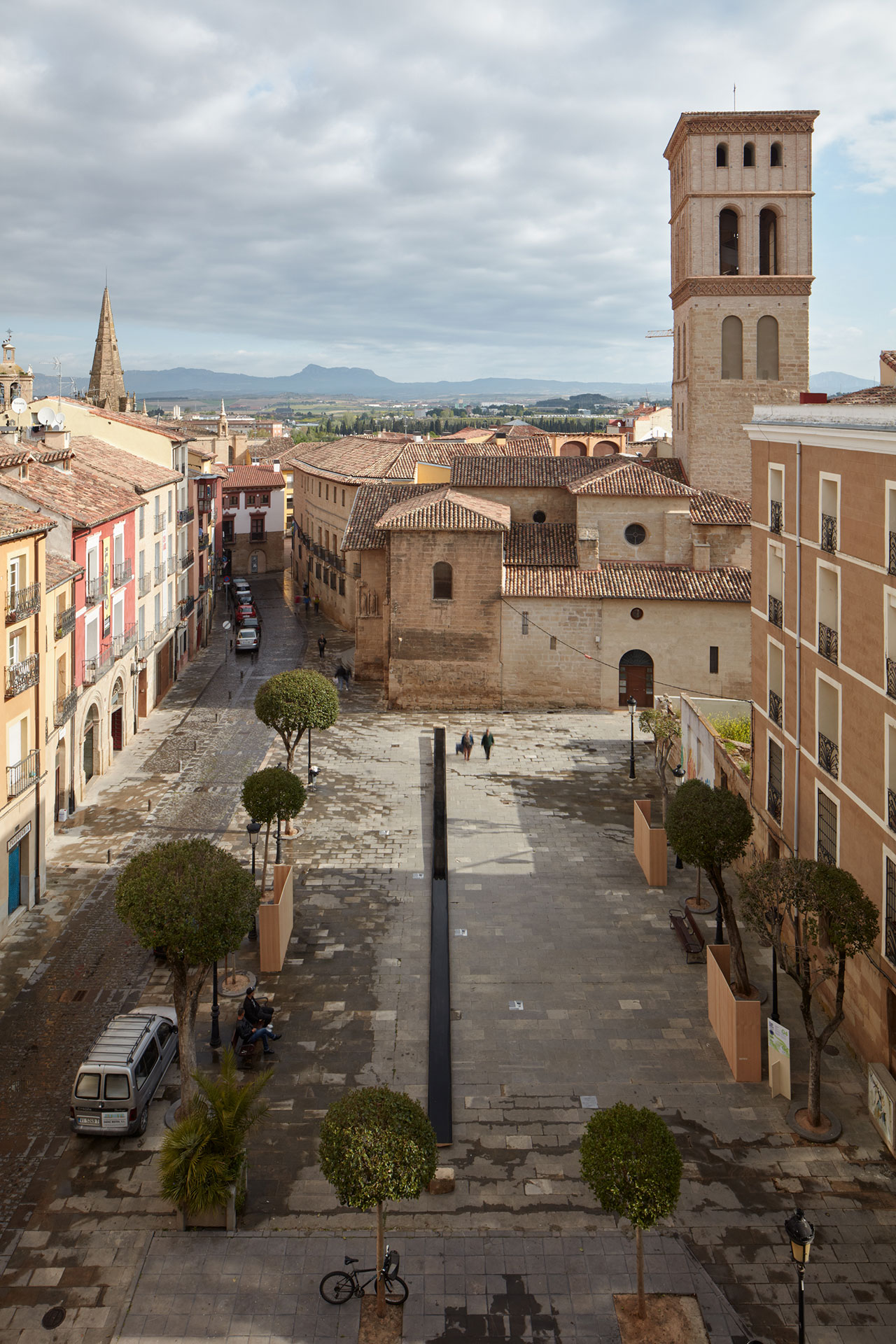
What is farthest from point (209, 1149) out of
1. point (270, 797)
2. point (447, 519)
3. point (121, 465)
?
point (121, 465)

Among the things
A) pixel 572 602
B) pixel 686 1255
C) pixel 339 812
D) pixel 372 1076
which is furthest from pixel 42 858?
pixel 572 602

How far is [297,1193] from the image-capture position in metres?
13.3

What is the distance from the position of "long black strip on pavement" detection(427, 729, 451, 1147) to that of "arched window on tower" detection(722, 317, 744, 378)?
24.1 meters

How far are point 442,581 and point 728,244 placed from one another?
743 inches

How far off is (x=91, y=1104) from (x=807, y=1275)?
940 centimetres

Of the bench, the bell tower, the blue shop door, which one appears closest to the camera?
the bench

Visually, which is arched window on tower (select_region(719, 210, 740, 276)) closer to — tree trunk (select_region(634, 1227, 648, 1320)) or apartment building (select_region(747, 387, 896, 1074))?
apartment building (select_region(747, 387, 896, 1074))

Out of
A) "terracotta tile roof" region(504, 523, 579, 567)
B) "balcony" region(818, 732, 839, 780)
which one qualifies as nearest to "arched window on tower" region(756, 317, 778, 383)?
"terracotta tile roof" region(504, 523, 579, 567)

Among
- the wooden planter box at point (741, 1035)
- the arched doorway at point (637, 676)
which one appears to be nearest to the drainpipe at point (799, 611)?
the wooden planter box at point (741, 1035)

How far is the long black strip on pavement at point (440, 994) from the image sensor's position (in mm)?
14781

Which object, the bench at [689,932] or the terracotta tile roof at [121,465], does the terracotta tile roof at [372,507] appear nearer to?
the terracotta tile roof at [121,465]

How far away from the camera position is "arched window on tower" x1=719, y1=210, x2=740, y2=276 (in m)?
42.9

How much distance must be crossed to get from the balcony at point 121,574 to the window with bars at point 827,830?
22.8m

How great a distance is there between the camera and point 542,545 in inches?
1699
